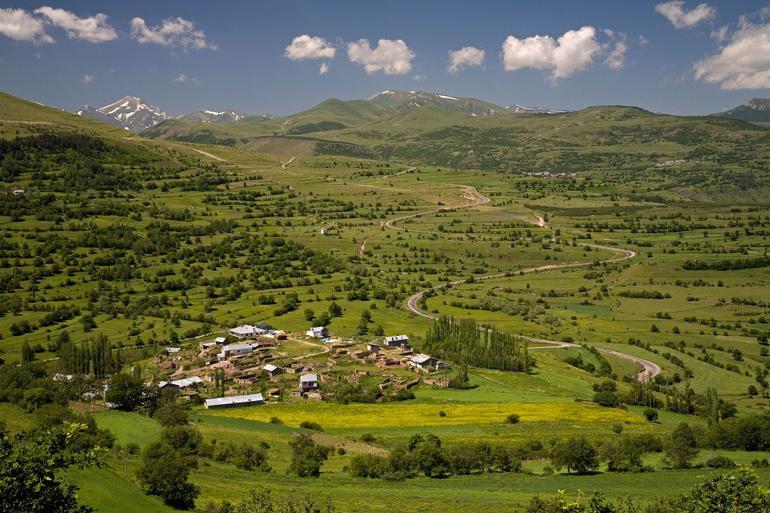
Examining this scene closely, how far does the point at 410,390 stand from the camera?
7000 cm

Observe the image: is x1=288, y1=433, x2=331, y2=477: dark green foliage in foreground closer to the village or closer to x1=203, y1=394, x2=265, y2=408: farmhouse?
x1=203, y1=394, x2=265, y2=408: farmhouse

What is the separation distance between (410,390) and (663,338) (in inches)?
1902

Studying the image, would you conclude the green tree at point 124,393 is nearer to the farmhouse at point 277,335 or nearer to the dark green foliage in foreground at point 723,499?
the farmhouse at point 277,335

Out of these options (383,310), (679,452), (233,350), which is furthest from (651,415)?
(383,310)

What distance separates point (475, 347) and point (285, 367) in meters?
24.7

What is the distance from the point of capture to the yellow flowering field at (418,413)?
6036cm

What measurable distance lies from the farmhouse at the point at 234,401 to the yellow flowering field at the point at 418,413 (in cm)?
114

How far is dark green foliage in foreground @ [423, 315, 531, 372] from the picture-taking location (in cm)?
8012

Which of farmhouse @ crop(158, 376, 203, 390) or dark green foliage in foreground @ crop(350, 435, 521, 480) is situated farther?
farmhouse @ crop(158, 376, 203, 390)

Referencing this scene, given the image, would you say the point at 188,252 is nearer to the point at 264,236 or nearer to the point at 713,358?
the point at 264,236

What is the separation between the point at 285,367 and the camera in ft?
247

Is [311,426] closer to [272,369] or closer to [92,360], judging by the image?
[272,369]

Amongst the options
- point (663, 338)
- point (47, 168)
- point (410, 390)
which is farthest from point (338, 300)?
point (47, 168)

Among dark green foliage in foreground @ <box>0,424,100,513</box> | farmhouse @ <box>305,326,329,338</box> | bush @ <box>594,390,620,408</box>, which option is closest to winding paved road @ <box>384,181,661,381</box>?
bush @ <box>594,390,620,408</box>
